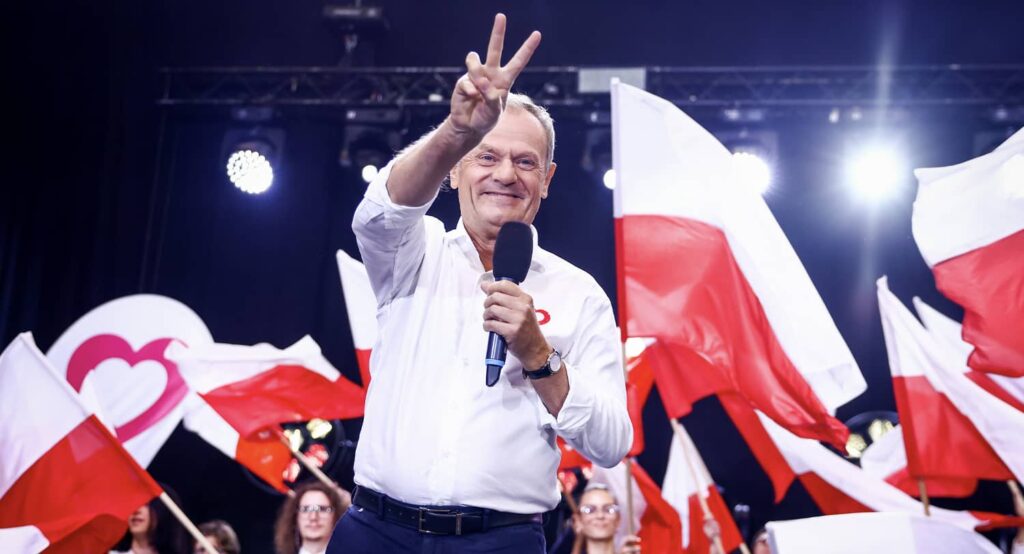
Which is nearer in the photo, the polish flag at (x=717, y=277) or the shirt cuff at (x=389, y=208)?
the shirt cuff at (x=389, y=208)

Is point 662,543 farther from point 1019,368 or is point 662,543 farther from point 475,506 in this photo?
point 475,506

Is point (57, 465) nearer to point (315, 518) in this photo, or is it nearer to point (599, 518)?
point (315, 518)

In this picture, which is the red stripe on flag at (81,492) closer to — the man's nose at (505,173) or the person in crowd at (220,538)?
the person in crowd at (220,538)

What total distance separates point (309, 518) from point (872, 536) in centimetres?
315

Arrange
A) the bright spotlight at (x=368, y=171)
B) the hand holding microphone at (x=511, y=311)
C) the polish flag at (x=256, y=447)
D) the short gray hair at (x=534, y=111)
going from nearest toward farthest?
1. the hand holding microphone at (x=511, y=311)
2. the short gray hair at (x=534, y=111)
3. the polish flag at (x=256, y=447)
4. the bright spotlight at (x=368, y=171)

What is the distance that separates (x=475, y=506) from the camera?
1670 mm

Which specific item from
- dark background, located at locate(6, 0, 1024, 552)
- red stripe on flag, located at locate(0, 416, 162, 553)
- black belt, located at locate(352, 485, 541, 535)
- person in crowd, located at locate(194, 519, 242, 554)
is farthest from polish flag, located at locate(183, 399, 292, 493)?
black belt, located at locate(352, 485, 541, 535)

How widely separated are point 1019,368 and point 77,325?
5.87m

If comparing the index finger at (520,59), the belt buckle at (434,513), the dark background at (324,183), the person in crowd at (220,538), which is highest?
the dark background at (324,183)

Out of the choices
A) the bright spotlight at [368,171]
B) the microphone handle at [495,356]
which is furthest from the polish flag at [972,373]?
the bright spotlight at [368,171]

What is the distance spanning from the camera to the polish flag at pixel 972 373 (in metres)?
4.06

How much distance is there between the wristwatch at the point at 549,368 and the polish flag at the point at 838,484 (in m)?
3.24

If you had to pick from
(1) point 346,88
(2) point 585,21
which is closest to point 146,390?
(1) point 346,88

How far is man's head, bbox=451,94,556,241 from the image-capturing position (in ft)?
6.15
